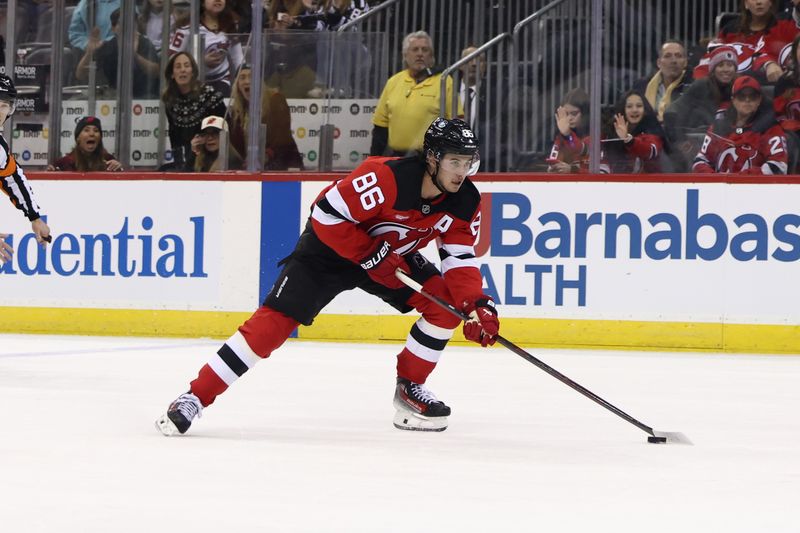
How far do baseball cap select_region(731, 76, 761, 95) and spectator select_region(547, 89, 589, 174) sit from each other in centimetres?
88

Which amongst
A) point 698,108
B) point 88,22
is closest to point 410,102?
point 698,108

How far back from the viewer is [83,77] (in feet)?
27.6

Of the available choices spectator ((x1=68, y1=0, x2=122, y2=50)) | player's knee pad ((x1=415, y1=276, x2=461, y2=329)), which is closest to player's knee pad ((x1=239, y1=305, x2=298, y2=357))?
player's knee pad ((x1=415, y1=276, x2=461, y2=329))

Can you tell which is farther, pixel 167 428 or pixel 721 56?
pixel 721 56

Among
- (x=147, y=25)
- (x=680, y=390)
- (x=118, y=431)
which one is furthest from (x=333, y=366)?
(x=147, y=25)

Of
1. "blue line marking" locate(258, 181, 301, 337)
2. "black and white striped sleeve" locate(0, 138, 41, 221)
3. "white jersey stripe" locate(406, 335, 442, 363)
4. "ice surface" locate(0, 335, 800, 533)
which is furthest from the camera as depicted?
"blue line marking" locate(258, 181, 301, 337)

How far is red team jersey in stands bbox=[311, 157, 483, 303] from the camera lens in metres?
4.12

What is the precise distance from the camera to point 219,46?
27.2 feet

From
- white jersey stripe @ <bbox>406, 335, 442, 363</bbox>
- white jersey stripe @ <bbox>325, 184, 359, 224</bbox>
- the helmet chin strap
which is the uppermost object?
the helmet chin strap

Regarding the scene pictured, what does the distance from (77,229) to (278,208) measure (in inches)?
52.4

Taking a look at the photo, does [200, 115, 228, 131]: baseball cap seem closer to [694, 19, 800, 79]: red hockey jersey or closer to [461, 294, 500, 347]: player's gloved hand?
[694, 19, 800, 79]: red hockey jersey

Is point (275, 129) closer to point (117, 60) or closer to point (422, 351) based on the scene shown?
point (117, 60)

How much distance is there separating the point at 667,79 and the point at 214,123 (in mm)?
2883

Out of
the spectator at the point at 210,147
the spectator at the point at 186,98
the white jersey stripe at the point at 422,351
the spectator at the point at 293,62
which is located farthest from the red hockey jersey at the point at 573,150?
the white jersey stripe at the point at 422,351
